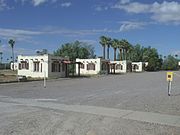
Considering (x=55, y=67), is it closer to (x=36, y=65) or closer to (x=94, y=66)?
(x=36, y=65)

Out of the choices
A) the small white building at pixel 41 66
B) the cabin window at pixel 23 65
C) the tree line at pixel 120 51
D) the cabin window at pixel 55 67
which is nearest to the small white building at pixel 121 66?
the tree line at pixel 120 51

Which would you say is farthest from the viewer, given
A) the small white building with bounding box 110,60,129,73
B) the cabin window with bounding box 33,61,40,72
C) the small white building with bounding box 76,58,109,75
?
the small white building with bounding box 110,60,129,73

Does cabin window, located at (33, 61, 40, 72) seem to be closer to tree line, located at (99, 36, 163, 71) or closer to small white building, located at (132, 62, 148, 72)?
tree line, located at (99, 36, 163, 71)

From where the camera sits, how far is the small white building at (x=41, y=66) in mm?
46969

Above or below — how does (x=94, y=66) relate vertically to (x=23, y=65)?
below

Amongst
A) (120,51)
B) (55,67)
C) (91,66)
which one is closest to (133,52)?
(120,51)

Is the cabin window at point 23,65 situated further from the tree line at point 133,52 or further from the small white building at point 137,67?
the small white building at point 137,67

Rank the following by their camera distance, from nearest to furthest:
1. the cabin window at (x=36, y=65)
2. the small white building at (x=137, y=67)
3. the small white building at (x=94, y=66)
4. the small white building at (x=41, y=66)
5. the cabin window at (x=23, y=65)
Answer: the small white building at (x=41, y=66) → the cabin window at (x=36, y=65) → the cabin window at (x=23, y=65) → the small white building at (x=94, y=66) → the small white building at (x=137, y=67)

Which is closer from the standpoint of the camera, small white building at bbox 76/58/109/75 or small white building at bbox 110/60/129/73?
small white building at bbox 76/58/109/75

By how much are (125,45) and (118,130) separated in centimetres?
9956

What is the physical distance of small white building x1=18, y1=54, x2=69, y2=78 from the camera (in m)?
47.0

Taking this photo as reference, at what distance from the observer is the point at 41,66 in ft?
156

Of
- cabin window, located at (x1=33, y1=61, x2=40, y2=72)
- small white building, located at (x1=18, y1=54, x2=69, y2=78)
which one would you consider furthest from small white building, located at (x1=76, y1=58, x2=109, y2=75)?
cabin window, located at (x1=33, y1=61, x2=40, y2=72)

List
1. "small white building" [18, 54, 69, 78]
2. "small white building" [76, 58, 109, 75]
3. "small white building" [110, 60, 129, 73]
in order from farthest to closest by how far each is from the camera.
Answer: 1. "small white building" [110, 60, 129, 73]
2. "small white building" [76, 58, 109, 75]
3. "small white building" [18, 54, 69, 78]
